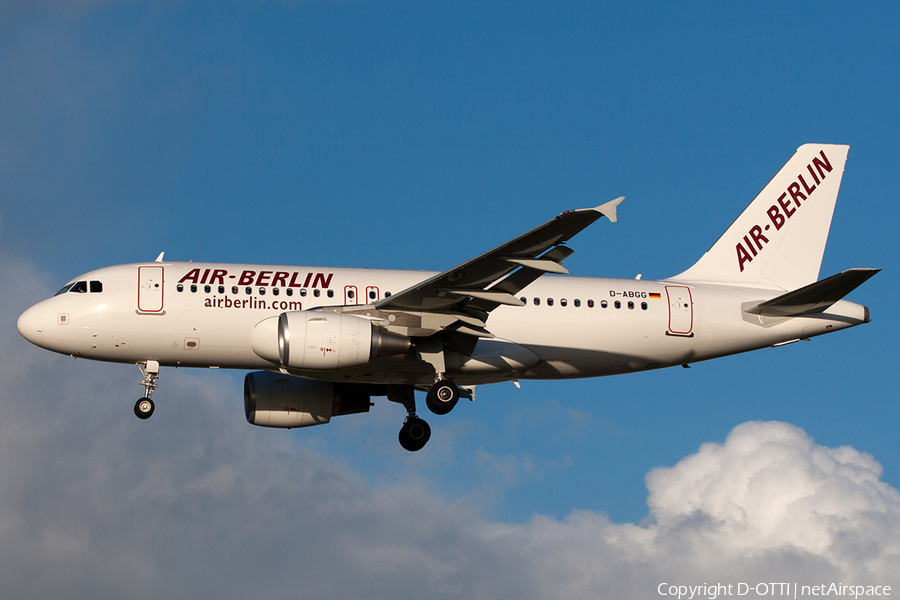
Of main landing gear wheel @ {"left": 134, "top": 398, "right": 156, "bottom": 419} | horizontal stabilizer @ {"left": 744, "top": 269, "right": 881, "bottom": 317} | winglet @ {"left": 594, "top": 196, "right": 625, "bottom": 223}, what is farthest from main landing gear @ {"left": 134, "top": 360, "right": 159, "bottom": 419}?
horizontal stabilizer @ {"left": 744, "top": 269, "right": 881, "bottom": 317}

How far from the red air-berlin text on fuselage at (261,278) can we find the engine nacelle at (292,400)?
438cm

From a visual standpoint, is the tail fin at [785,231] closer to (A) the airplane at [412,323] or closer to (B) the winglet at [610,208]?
(A) the airplane at [412,323]

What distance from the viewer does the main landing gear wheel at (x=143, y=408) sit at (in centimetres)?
2933

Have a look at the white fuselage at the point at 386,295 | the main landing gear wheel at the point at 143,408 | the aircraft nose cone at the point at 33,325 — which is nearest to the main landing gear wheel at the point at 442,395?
the white fuselage at the point at 386,295

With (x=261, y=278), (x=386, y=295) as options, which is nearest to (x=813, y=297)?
(x=386, y=295)

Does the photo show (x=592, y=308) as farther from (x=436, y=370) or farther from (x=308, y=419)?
(x=308, y=419)

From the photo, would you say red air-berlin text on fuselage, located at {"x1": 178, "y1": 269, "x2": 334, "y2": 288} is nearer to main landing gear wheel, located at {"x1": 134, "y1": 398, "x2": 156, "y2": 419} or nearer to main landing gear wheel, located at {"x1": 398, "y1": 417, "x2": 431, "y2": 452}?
main landing gear wheel, located at {"x1": 134, "y1": 398, "x2": 156, "y2": 419}

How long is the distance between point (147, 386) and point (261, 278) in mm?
4306

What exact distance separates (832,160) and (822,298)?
7.15m

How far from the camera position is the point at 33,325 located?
95.6 feet

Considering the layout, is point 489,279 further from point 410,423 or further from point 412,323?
point 410,423

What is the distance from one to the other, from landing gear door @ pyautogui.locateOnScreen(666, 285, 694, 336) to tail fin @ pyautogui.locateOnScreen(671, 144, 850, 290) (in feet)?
7.23

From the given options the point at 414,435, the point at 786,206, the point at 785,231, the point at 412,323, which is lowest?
the point at 414,435

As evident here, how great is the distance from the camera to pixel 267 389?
108ft
